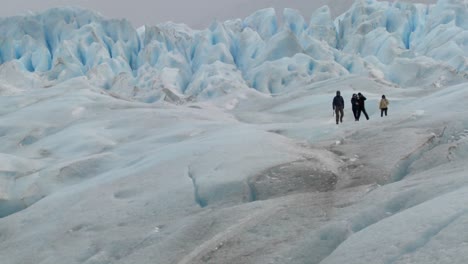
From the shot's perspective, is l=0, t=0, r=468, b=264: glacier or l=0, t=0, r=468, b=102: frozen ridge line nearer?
l=0, t=0, r=468, b=264: glacier

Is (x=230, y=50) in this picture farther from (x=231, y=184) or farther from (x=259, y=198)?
(x=259, y=198)

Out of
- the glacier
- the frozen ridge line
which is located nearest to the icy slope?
the glacier

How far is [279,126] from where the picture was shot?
43.3 feet

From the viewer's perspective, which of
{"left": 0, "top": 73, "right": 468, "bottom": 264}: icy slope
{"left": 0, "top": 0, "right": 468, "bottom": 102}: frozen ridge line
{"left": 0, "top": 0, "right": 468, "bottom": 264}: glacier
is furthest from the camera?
{"left": 0, "top": 0, "right": 468, "bottom": 102}: frozen ridge line

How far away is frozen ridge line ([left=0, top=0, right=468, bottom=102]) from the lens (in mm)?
46000

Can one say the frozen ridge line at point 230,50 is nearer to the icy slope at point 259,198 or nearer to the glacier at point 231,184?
the glacier at point 231,184

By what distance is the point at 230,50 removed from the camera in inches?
2346

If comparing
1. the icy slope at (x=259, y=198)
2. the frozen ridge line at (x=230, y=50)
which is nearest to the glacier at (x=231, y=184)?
the icy slope at (x=259, y=198)

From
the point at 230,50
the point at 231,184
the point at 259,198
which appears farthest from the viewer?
the point at 230,50

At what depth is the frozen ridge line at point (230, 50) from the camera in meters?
46.0

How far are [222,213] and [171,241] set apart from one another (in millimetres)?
825

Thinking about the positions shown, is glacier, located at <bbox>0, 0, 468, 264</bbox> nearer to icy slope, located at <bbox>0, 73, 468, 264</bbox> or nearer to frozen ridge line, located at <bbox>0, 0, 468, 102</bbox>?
icy slope, located at <bbox>0, 73, 468, 264</bbox>

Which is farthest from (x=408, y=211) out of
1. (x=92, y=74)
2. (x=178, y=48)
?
(x=178, y=48)

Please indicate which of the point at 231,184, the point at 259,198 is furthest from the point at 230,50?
the point at 259,198
